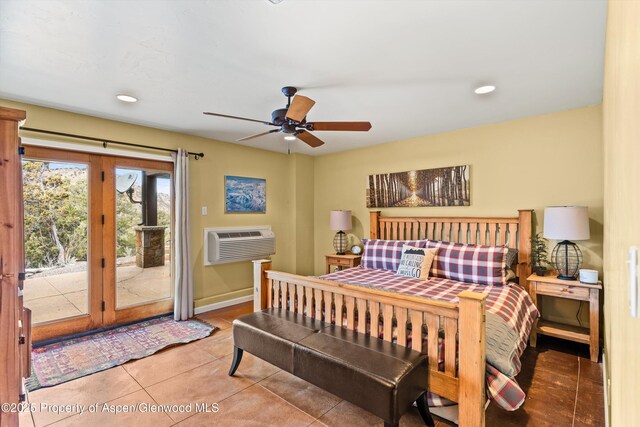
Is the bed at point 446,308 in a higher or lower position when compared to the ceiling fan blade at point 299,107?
lower

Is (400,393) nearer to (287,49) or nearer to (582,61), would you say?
(287,49)

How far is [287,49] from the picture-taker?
202 centimetres

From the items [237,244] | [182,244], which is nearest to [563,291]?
[237,244]

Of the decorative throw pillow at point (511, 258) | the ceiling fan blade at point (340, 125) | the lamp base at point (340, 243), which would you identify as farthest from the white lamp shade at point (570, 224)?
the lamp base at point (340, 243)

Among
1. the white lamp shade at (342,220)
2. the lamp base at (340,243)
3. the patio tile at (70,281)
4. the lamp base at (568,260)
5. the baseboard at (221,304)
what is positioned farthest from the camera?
the lamp base at (340,243)

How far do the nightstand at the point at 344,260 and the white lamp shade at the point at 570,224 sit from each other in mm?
2433

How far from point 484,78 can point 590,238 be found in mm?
1997

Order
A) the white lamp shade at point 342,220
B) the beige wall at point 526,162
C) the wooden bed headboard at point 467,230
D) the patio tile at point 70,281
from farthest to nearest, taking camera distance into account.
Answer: the white lamp shade at point 342,220, the wooden bed headboard at point 467,230, the patio tile at point 70,281, the beige wall at point 526,162

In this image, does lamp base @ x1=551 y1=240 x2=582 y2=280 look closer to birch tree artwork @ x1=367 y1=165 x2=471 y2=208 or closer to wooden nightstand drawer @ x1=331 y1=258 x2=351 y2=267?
birch tree artwork @ x1=367 y1=165 x2=471 y2=208

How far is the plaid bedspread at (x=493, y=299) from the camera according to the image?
173cm

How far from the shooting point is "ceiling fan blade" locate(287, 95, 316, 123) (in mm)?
2186

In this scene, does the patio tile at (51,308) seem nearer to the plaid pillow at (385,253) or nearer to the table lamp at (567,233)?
the plaid pillow at (385,253)

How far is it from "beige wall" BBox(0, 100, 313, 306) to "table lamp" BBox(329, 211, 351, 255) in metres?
0.76

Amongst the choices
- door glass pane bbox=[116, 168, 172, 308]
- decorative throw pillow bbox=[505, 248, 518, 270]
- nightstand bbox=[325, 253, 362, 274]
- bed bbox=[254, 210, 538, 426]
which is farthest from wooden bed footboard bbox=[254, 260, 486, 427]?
door glass pane bbox=[116, 168, 172, 308]
